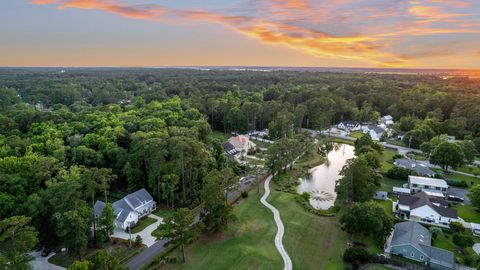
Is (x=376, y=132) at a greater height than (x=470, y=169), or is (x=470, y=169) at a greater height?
(x=376, y=132)

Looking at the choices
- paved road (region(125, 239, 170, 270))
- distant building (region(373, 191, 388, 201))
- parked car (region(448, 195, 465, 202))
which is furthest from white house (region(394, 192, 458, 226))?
paved road (region(125, 239, 170, 270))

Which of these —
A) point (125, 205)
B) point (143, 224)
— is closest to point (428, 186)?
point (143, 224)

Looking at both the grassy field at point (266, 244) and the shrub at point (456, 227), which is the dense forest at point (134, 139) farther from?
the shrub at point (456, 227)

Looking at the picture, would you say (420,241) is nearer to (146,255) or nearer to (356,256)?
(356,256)

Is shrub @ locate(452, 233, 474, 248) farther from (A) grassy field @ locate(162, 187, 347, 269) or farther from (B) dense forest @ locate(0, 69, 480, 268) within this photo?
(B) dense forest @ locate(0, 69, 480, 268)

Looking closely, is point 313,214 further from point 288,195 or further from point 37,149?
point 37,149

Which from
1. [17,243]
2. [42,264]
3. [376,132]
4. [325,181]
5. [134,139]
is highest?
[134,139]
